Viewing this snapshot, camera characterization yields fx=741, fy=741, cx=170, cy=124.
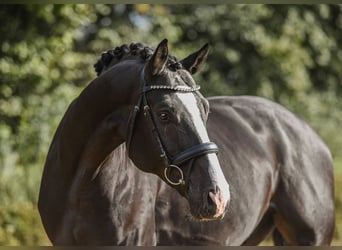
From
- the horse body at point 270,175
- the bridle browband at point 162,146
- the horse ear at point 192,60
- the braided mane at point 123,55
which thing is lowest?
the horse body at point 270,175

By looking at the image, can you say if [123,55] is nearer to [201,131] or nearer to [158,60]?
[158,60]

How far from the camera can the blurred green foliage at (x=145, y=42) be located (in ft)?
33.1

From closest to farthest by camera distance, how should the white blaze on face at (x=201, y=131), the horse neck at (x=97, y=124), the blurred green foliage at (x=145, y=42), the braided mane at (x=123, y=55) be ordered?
the white blaze on face at (x=201, y=131), the horse neck at (x=97, y=124), the braided mane at (x=123, y=55), the blurred green foliage at (x=145, y=42)

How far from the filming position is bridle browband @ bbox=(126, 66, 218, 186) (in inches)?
133

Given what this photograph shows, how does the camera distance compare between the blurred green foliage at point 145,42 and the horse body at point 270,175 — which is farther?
the blurred green foliage at point 145,42

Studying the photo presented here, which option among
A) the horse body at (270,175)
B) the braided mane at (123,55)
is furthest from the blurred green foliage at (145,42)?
the braided mane at (123,55)

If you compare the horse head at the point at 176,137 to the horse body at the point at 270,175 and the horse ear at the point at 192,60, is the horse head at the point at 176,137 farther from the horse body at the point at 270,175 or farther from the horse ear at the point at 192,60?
the horse body at the point at 270,175

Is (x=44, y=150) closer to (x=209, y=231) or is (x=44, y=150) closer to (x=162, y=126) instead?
(x=209, y=231)

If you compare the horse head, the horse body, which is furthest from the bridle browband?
the horse body

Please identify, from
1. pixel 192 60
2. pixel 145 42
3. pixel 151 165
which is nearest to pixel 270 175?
pixel 192 60

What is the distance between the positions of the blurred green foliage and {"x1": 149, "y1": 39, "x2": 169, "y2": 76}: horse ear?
5.69 metres

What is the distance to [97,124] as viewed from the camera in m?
3.81

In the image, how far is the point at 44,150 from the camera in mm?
10414

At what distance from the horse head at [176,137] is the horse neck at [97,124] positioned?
0.38 ft
